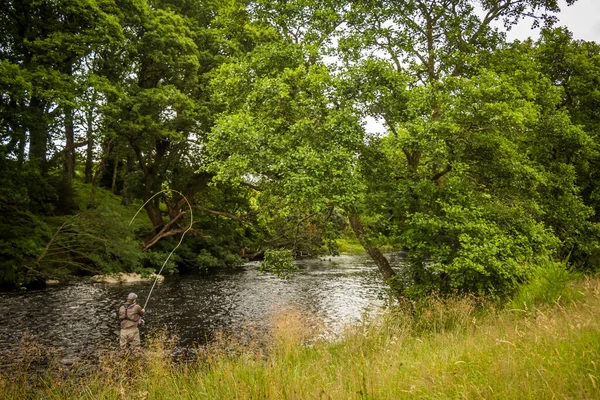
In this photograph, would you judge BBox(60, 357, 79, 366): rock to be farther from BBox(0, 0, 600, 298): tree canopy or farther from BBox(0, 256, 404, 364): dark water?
BBox(0, 0, 600, 298): tree canopy

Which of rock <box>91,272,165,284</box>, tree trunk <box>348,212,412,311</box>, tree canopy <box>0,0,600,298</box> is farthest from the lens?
rock <box>91,272,165,284</box>

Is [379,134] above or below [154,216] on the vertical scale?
above

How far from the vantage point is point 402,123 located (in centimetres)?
1227

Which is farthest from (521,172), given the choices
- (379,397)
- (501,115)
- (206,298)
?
(206,298)

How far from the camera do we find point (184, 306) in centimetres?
1955

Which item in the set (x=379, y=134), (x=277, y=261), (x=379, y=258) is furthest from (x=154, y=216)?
(x=379, y=134)

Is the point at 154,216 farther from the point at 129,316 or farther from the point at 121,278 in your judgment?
the point at 129,316

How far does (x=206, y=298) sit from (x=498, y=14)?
58.6 feet

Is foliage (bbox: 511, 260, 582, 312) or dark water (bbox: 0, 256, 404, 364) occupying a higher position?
foliage (bbox: 511, 260, 582, 312)

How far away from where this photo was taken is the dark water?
46.9ft

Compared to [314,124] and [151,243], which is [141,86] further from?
[314,124]

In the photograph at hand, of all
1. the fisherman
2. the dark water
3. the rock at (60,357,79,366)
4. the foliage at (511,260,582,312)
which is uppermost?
the foliage at (511,260,582,312)

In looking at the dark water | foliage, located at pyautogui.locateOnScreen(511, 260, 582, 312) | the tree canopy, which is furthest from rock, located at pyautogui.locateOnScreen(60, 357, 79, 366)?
foliage, located at pyautogui.locateOnScreen(511, 260, 582, 312)

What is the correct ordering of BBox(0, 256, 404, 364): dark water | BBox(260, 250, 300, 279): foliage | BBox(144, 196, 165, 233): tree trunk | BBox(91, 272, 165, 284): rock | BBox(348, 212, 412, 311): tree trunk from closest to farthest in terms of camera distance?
BBox(348, 212, 412, 311): tree trunk, BBox(260, 250, 300, 279): foliage, BBox(0, 256, 404, 364): dark water, BBox(91, 272, 165, 284): rock, BBox(144, 196, 165, 233): tree trunk
